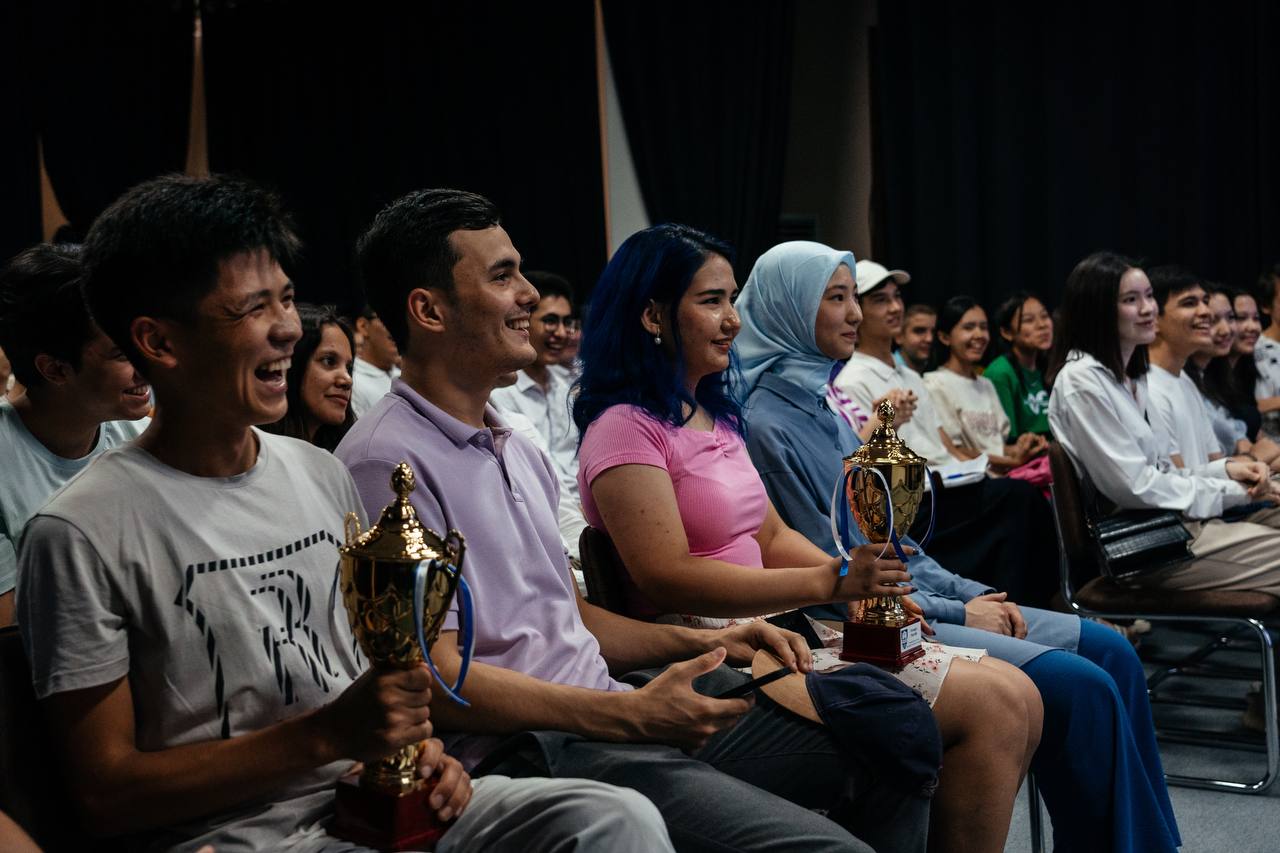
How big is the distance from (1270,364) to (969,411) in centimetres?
128

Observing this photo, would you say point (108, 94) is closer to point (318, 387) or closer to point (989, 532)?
point (318, 387)

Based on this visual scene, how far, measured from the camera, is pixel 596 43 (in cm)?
732

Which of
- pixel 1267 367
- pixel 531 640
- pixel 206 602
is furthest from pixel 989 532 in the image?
pixel 206 602

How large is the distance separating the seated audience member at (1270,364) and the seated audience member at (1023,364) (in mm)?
956

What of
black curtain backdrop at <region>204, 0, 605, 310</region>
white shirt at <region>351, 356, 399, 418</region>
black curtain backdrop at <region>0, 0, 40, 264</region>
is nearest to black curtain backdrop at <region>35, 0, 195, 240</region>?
black curtain backdrop at <region>0, 0, 40, 264</region>

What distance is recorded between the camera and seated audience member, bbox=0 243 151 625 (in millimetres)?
1912

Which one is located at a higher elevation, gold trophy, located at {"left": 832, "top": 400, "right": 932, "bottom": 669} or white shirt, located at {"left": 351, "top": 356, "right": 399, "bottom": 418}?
gold trophy, located at {"left": 832, "top": 400, "right": 932, "bottom": 669}

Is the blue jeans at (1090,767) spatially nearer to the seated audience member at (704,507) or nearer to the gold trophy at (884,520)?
the seated audience member at (704,507)

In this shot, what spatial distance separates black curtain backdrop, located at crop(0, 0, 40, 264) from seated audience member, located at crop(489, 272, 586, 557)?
12.9 feet

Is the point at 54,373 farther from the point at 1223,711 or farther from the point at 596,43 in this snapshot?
the point at 596,43

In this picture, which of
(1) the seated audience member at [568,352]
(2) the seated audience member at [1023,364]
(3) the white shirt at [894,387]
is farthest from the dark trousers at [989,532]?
(2) the seated audience member at [1023,364]

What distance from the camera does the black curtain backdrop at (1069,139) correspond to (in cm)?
652

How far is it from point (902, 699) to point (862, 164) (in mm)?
6557

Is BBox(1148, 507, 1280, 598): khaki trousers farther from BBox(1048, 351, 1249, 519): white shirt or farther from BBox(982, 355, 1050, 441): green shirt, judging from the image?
BBox(982, 355, 1050, 441): green shirt
